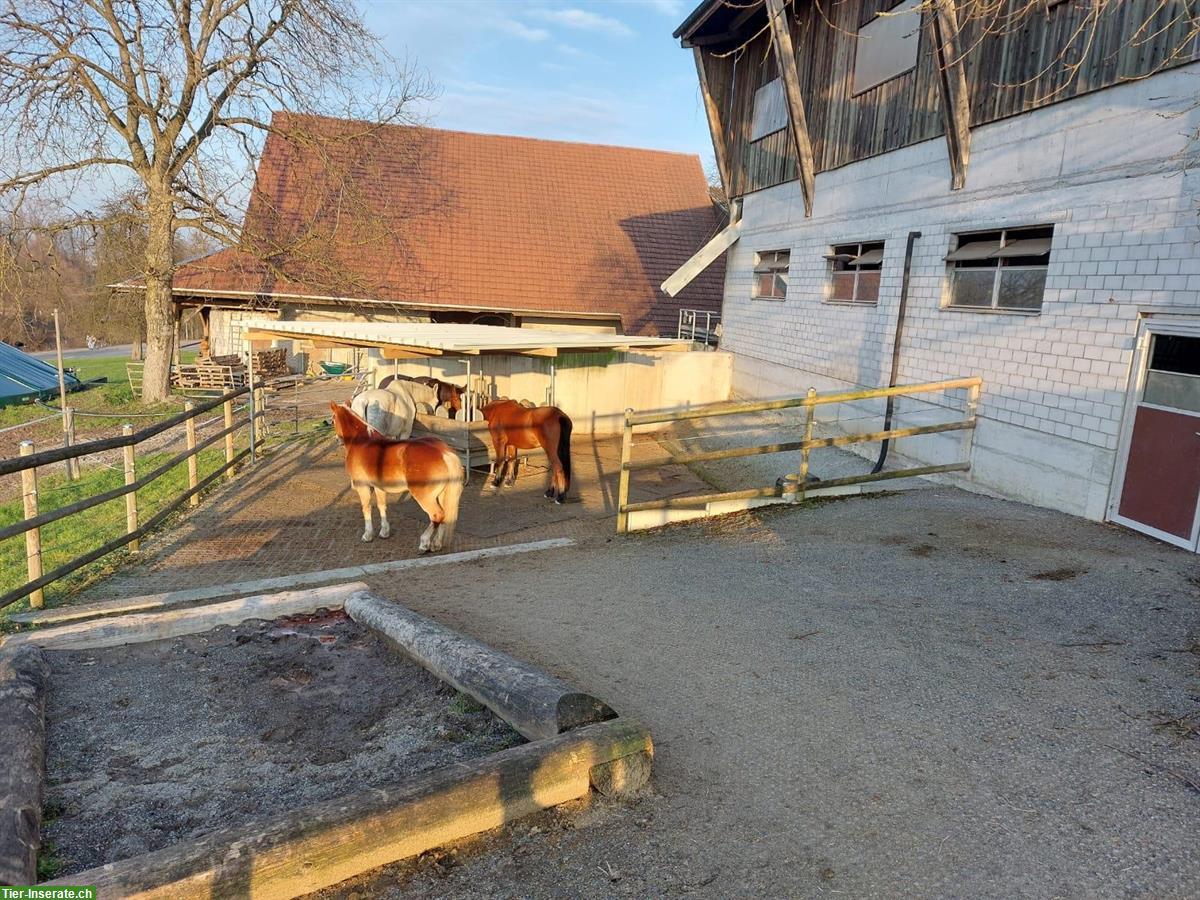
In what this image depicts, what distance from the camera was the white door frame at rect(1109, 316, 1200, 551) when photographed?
7109 millimetres

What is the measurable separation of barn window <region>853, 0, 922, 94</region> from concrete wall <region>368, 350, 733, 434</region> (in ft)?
22.0

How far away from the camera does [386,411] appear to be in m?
11.5

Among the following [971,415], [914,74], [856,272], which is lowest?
[971,415]

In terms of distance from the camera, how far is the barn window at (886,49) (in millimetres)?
11320

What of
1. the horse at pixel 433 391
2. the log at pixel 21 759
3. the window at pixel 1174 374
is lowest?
the log at pixel 21 759

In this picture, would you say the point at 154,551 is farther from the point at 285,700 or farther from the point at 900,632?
the point at 900,632

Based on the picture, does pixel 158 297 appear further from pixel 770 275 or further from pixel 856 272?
pixel 856 272

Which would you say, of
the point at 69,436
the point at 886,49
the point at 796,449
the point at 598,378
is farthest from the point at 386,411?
the point at 886,49

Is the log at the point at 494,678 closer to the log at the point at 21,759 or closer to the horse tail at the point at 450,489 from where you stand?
the log at the point at 21,759

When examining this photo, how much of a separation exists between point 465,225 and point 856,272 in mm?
15026

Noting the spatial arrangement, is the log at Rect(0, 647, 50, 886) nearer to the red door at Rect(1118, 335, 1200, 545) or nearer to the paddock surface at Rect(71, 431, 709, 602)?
the paddock surface at Rect(71, 431, 709, 602)

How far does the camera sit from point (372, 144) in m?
23.2

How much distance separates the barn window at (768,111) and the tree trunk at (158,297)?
1455 cm

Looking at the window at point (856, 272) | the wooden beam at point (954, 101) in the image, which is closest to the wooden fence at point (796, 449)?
the wooden beam at point (954, 101)
